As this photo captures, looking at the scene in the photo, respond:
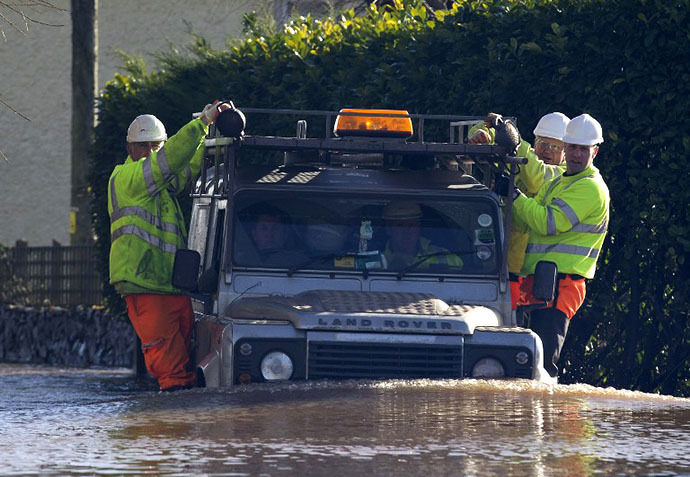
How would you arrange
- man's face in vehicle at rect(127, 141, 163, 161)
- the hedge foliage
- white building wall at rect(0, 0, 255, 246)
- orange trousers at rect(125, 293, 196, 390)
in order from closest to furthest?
orange trousers at rect(125, 293, 196, 390) → man's face in vehicle at rect(127, 141, 163, 161) → the hedge foliage → white building wall at rect(0, 0, 255, 246)

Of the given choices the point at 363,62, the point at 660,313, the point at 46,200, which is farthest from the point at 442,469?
the point at 46,200

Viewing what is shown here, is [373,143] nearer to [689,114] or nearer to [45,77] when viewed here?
[689,114]

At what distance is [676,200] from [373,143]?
2350 millimetres

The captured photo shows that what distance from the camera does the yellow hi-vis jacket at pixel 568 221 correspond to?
906 cm

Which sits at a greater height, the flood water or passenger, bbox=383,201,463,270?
passenger, bbox=383,201,463,270

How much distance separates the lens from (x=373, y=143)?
8.77 meters

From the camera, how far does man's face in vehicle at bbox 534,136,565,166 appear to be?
392 inches

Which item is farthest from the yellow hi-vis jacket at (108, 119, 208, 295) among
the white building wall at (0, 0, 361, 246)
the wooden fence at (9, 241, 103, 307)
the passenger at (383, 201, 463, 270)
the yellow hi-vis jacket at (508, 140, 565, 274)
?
the white building wall at (0, 0, 361, 246)

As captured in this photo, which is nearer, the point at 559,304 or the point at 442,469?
the point at 442,469

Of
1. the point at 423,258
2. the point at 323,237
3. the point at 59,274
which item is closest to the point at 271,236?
the point at 323,237


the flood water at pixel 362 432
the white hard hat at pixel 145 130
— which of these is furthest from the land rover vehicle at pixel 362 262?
the white hard hat at pixel 145 130

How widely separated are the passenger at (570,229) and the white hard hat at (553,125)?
51cm

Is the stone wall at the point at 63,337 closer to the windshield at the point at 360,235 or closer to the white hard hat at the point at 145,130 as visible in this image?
the white hard hat at the point at 145,130

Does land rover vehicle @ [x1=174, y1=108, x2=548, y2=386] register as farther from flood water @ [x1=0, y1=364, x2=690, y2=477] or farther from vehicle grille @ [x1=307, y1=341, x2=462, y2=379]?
flood water @ [x1=0, y1=364, x2=690, y2=477]
